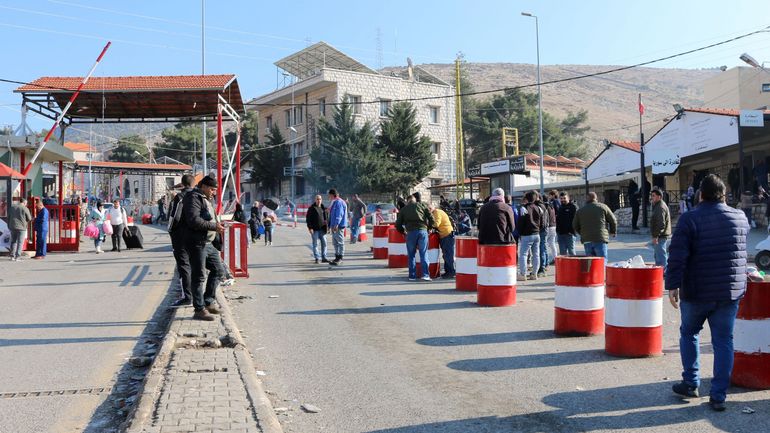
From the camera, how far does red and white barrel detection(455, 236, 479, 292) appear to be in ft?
38.0

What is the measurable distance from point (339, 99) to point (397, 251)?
42.2 meters

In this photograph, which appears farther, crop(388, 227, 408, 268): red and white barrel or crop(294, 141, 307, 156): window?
crop(294, 141, 307, 156): window

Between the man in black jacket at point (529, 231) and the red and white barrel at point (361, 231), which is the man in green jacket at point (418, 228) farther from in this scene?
the red and white barrel at point (361, 231)

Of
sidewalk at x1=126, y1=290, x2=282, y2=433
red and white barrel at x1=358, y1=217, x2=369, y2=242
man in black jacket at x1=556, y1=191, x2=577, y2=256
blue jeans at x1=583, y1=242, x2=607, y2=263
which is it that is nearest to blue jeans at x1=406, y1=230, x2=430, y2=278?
man in black jacket at x1=556, y1=191, x2=577, y2=256

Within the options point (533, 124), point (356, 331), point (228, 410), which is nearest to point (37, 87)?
point (356, 331)

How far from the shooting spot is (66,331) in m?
8.25

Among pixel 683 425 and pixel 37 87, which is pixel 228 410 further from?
pixel 37 87

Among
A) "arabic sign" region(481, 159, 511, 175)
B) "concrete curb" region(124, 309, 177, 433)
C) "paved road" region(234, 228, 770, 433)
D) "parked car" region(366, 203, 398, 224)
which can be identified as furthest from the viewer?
"arabic sign" region(481, 159, 511, 175)

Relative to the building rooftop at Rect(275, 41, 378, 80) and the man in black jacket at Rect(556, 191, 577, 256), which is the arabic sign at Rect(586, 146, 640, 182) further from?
the building rooftop at Rect(275, 41, 378, 80)

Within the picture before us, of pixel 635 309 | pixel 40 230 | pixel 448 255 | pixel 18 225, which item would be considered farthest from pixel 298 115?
pixel 635 309

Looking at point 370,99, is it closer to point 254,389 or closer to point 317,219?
point 317,219

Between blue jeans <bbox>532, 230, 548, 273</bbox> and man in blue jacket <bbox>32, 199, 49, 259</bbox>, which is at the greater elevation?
man in blue jacket <bbox>32, 199, 49, 259</bbox>

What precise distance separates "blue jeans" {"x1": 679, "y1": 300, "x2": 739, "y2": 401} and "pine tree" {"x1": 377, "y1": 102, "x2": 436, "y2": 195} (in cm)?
4983

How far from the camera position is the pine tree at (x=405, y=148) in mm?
55406
